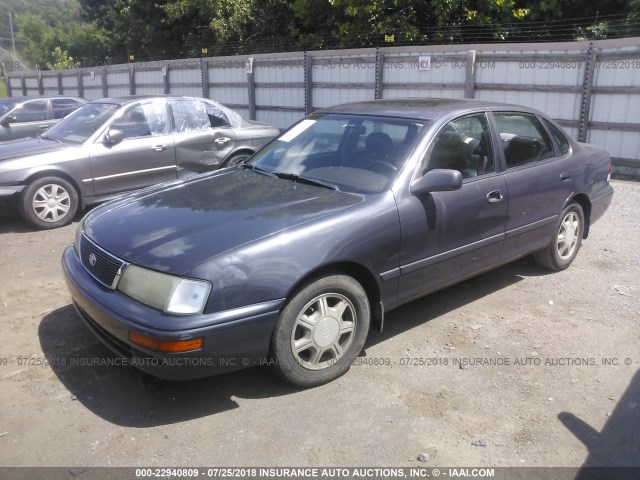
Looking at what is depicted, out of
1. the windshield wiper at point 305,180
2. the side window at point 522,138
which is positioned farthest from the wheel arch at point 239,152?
the side window at point 522,138

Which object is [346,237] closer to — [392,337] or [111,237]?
[392,337]

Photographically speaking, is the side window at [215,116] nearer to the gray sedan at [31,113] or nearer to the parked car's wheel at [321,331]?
the gray sedan at [31,113]

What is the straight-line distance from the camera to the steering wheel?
3899 mm

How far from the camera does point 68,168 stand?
6.99 m

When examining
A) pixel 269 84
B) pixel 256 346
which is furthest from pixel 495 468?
pixel 269 84

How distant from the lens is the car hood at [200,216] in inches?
125

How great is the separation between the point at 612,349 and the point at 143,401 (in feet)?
10.1

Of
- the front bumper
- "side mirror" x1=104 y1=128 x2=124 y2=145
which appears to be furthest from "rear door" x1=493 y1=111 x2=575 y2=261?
"side mirror" x1=104 y1=128 x2=124 y2=145

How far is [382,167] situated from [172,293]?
1.72 meters

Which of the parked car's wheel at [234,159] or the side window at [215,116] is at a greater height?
the side window at [215,116]

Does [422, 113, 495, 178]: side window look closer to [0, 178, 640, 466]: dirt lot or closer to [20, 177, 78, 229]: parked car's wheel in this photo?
[0, 178, 640, 466]: dirt lot

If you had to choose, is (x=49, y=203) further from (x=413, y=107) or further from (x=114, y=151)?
(x=413, y=107)

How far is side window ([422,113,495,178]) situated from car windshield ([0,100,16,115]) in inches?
411

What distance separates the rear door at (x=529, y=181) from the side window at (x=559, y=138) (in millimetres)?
85
